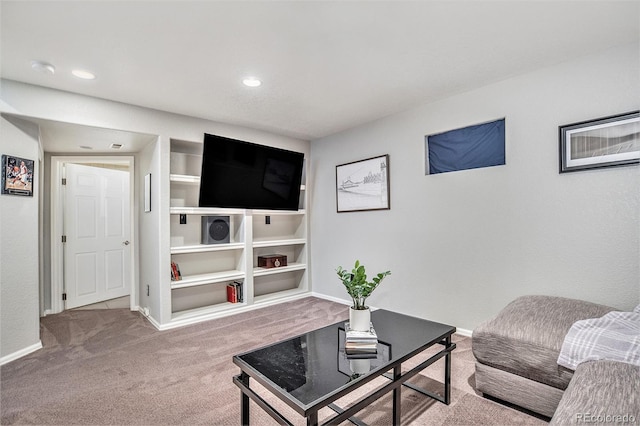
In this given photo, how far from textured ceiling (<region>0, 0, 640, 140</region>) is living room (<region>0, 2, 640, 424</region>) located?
0.32 feet

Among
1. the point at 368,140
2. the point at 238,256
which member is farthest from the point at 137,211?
the point at 368,140

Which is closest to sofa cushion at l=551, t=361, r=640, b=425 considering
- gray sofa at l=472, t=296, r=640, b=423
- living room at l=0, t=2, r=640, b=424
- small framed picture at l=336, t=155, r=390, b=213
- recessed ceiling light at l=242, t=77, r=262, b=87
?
gray sofa at l=472, t=296, r=640, b=423

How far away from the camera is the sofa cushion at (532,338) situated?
1714mm

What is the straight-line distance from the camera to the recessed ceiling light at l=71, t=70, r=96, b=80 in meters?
2.50

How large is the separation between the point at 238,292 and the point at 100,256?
87.2 inches

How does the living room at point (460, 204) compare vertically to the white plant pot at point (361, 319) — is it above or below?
above

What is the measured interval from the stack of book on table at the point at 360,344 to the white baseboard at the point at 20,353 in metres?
2.86

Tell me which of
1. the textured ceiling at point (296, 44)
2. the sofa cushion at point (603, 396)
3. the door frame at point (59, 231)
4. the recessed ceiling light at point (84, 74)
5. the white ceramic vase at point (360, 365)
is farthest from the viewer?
the door frame at point (59, 231)

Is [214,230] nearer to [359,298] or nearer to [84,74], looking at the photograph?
[84,74]

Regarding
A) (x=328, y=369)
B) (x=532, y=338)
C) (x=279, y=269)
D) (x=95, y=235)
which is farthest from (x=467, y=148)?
(x=95, y=235)

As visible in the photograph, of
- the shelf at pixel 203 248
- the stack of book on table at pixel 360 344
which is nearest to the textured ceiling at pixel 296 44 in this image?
the shelf at pixel 203 248

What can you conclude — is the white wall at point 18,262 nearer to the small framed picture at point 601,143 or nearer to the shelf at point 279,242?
the shelf at point 279,242

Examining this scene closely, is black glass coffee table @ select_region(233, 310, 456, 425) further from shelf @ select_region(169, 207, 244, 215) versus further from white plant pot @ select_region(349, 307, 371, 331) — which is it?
shelf @ select_region(169, 207, 244, 215)

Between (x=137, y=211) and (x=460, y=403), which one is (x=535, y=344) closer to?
(x=460, y=403)
